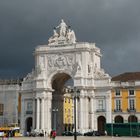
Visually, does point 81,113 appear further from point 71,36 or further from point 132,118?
point 71,36

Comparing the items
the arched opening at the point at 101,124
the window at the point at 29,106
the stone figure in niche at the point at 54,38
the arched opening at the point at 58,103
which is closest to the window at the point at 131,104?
the arched opening at the point at 101,124

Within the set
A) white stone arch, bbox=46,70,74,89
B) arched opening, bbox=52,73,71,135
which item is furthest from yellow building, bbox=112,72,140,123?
arched opening, bbox=52,73,71,135

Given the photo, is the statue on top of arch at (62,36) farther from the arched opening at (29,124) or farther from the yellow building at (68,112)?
the yellow building at (68,112)

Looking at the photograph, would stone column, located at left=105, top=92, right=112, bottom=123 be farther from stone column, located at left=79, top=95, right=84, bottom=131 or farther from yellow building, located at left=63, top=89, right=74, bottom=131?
yellow building, located at left=63, top=89, right=74, bottom=131

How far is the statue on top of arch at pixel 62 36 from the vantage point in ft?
280

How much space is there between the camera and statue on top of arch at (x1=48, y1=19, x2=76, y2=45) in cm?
8531

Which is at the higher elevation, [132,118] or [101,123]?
[132,118]

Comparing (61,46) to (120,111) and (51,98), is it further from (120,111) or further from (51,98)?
(120,111)

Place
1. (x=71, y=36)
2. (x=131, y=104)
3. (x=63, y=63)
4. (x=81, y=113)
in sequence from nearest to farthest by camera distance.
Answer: (x=81, y=113), (x=131, y=104), (x=63, y=63), (x=71, y=36)

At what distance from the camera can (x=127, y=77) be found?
89250 millimetres

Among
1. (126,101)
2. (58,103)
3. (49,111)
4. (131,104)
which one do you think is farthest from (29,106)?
(131,104)

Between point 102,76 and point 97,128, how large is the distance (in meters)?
9.92

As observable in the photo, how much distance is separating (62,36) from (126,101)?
1748 cm

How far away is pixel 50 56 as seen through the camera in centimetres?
8544
